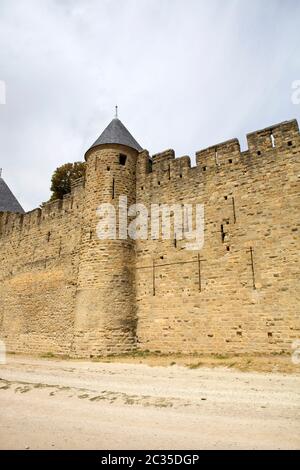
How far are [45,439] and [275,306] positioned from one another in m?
6.82

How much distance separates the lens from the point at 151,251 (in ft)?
38.2

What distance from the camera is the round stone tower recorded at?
34.6 ft

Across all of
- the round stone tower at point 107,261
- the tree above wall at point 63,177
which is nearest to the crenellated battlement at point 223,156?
the round stone tower at point 107,261

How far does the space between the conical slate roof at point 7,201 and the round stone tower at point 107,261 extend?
30.5ft

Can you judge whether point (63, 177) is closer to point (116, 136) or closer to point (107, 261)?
point (116, 136)

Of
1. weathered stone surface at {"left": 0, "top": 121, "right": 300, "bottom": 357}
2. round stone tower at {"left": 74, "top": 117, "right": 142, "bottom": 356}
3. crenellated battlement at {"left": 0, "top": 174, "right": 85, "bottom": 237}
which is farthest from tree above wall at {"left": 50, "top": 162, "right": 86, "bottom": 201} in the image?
round stone tower at {"left": 74, "top": 117, "right": 142, "bottom": 356}

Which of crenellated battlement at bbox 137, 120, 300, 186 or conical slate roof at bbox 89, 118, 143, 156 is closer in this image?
crenellated battlement at bbox 137, 120, 300, 186

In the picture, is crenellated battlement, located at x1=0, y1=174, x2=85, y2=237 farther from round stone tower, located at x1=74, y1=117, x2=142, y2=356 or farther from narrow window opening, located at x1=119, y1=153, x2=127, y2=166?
narrow window opening, located at x1=119, y1=153, x2=127, y2=166

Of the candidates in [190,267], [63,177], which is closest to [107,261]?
[190,267]

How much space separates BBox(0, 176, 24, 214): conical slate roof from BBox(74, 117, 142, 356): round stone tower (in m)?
9.28

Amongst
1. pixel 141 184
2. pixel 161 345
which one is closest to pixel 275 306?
pixel 161 345

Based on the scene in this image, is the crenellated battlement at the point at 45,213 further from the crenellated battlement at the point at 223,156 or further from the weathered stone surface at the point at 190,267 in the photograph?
the crenellated battlement at the point at 223,156

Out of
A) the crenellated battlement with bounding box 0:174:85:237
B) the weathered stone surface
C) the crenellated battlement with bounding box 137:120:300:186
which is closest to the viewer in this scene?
the weathered stone surface
